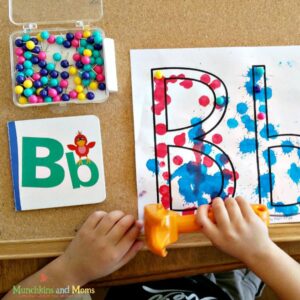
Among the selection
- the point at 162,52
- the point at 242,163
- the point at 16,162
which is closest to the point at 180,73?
the point at 162,52

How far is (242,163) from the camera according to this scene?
0.58m

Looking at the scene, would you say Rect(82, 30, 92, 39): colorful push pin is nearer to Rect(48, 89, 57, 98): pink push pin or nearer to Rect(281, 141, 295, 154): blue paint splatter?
Rect(48, 89, 57, 98): pink push pin

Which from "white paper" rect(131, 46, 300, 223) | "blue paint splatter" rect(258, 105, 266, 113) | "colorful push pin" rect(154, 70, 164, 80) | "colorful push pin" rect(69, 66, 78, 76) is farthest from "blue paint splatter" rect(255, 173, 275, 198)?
"colorful push pin" rect(69, 66, 78, 76)

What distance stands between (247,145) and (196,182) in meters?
0.10

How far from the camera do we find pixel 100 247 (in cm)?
55

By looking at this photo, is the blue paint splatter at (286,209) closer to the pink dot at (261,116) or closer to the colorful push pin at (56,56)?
the pink dot at (261,116)

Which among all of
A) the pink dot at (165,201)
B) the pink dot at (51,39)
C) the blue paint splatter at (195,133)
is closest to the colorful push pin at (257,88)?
the blue paint splatter at (195,133)

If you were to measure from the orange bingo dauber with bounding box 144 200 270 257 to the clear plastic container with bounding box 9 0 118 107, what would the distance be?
196 mm

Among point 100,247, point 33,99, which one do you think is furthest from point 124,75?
point 100,247

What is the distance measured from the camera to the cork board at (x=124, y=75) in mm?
561

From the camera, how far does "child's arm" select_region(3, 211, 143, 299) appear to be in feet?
1.79

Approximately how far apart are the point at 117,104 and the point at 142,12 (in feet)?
0.50

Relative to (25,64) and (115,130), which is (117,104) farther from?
(25,64)

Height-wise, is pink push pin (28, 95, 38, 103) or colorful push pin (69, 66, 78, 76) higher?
colorful push pin (69, 66, 78, 76)
